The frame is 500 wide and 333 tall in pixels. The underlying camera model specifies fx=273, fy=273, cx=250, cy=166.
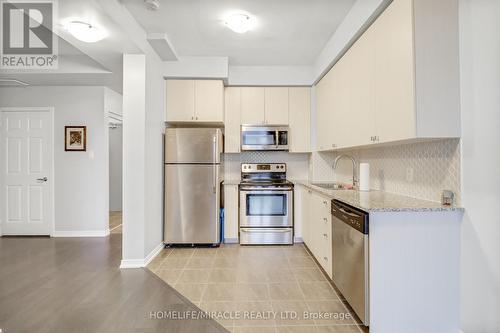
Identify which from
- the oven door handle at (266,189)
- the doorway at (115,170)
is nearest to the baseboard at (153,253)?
the oven door handle at (266,189)

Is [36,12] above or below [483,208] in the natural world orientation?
above

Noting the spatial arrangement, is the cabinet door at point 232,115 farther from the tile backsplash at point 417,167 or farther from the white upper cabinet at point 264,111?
the tile backsplash at point 417,167

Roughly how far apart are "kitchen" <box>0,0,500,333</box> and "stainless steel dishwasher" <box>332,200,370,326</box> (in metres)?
0.02

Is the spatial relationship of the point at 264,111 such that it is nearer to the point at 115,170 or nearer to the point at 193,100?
the point at 193,100

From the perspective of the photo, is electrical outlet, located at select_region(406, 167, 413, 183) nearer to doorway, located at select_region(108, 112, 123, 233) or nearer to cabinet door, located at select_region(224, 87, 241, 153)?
cabinet door, located at select_region(224, 87, 241, 153)

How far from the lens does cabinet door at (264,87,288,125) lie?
13.9 ft

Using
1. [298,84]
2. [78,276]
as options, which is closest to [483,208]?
[298,84]

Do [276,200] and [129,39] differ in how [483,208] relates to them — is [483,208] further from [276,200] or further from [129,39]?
[129,39]

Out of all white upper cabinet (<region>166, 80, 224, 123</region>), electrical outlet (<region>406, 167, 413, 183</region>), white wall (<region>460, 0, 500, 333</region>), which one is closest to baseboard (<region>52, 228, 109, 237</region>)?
white upper cabinet (<region>166, 80, 224, 123</region>)

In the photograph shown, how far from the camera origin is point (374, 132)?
2.30 meters

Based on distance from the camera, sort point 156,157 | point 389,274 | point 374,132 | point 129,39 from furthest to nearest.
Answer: point 156,157 < point 129,39 < point 374,132 < point 389,274

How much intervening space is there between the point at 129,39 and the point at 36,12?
745 millimetres

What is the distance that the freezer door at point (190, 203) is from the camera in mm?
3768

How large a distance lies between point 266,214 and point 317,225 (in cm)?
99
